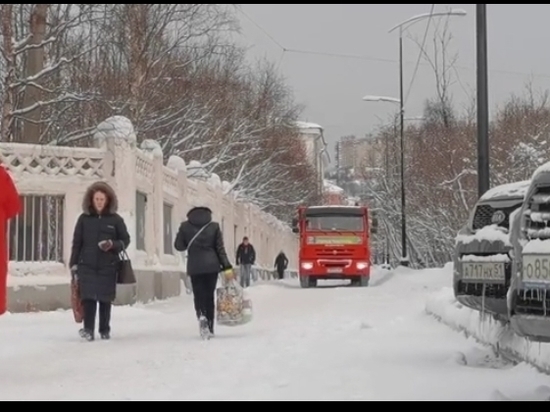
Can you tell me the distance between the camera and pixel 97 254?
10.9 meters

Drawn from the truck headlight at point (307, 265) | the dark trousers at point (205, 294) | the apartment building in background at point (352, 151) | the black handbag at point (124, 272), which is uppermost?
the apartment building in background at point (352, 151)

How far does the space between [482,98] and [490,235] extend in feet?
23.4

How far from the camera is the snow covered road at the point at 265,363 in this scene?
261 inches

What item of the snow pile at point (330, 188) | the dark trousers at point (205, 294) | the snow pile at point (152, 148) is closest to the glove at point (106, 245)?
the dark trousers at point (205, 294)

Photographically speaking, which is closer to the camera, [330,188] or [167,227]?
[167,227]

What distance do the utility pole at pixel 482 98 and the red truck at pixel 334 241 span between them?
16665 millimetres

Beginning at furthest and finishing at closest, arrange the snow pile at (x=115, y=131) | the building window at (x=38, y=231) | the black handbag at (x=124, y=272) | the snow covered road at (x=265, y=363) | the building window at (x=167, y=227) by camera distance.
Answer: the building window at (x=167, y=227) < the snow pile at (x=115, y=131) < the building window at (x=38, y=231) < the black handbag at (x=124, y=272) < the snow covered road at (x=265, y=363)

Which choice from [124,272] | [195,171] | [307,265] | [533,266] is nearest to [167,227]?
[195,171]

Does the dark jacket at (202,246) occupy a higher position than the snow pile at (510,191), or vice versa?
the snow pile at (510,191)

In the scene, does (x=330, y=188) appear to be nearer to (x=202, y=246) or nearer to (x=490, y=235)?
(x=202, y=246)

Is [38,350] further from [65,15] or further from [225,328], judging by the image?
[65,15]

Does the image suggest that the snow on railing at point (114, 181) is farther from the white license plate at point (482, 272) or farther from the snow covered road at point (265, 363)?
the white license plate at point (482, 272)

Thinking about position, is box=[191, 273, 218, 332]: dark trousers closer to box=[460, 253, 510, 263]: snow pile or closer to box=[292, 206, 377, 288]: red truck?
box=[460, 253, 510, 263]: snow pile
